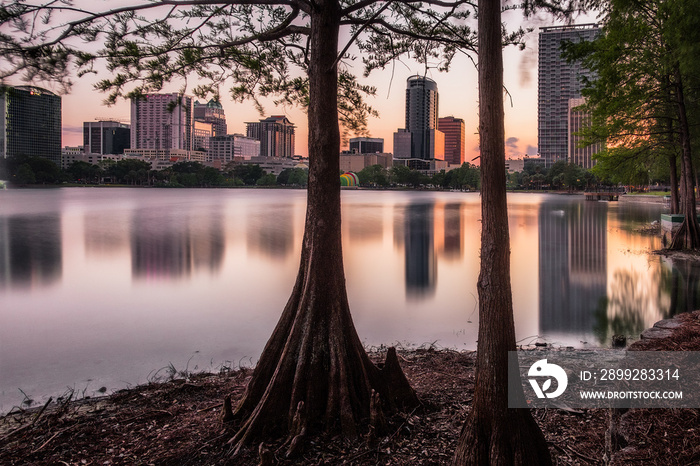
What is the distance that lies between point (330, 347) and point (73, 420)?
284 cm

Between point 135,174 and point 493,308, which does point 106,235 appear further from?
A: point 135,174

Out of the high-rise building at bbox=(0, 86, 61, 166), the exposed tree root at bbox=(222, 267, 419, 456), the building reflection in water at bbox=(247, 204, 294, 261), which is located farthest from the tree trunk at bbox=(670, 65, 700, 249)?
the high-rise building at bbox=(0, 86, 61, 166)

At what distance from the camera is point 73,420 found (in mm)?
5082

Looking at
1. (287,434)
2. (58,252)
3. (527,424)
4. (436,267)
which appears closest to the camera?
(527,424)

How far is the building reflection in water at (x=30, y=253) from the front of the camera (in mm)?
16227

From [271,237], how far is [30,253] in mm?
11666

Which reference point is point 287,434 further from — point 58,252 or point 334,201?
point 58,252

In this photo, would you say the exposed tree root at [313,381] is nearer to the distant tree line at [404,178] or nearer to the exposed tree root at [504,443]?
the exposed tree root at [504,443]

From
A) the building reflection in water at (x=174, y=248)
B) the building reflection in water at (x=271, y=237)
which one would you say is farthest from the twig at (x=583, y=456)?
the building reflection in water at (x=271, y=237)

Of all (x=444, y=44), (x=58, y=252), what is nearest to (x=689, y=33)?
(x=444, y=44)

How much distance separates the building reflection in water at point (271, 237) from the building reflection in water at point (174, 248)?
69.0 inches

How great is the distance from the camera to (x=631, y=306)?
11.1 meters

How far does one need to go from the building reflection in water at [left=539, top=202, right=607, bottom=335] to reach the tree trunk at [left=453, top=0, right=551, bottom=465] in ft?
20.7

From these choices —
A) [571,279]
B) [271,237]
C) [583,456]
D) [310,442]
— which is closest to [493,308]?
[583,456]
